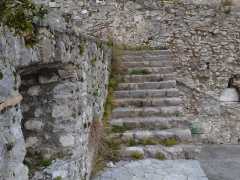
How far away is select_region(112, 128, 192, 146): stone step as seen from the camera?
3.98m

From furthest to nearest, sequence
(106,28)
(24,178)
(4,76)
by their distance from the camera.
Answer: (106,28) → (24,178) → (4,76)

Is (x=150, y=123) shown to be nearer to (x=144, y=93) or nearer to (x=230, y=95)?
(x=144, y=93)

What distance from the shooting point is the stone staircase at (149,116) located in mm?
3838

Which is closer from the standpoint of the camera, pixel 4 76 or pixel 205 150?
pixel 4 76

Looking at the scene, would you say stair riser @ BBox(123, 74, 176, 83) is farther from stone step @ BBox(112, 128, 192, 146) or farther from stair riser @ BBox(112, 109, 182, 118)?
stone step @ BBox(112, 128, 192, 146)

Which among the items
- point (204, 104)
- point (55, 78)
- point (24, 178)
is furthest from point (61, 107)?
point (204, 104)

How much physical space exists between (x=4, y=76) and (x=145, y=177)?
216 cm

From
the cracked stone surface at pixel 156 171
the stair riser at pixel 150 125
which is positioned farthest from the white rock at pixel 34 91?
the stair riser at pixel 150 125

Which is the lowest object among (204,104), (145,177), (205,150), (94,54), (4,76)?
(205,150)

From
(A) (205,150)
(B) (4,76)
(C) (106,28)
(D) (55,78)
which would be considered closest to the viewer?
(B) (4,76)

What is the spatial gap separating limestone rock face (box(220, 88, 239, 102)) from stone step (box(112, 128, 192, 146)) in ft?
11.4

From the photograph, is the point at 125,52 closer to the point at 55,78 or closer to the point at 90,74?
the point at 90,74

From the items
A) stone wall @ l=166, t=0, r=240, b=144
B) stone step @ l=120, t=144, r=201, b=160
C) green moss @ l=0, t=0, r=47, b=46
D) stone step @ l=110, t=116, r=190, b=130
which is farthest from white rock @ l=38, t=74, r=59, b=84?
stone wall @ l=166, t=0, r=240, b=144

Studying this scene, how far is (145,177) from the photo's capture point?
10.8 feet
